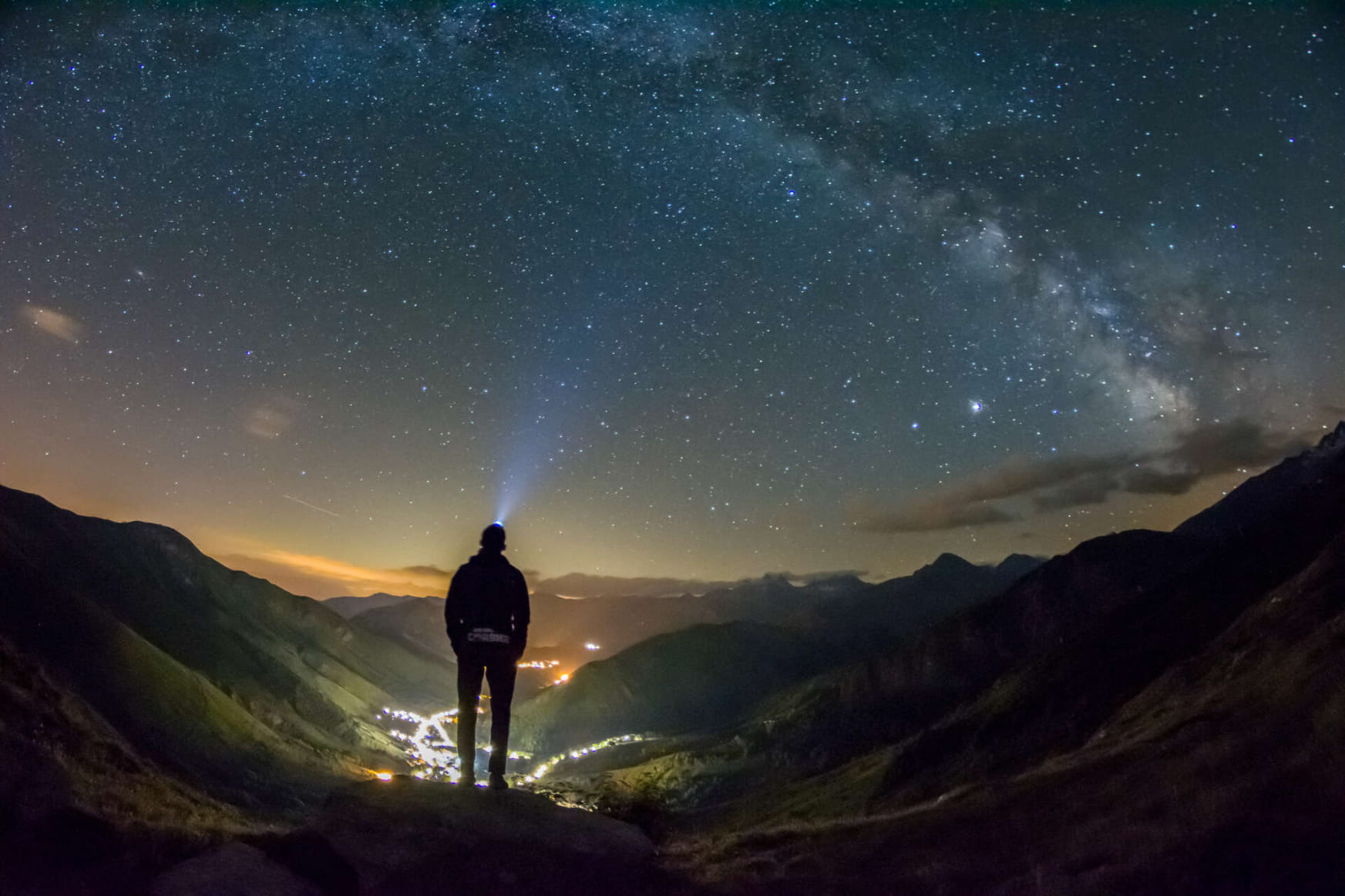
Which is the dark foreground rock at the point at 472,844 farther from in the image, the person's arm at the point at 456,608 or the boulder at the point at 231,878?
the person's arm at the point at 456,608

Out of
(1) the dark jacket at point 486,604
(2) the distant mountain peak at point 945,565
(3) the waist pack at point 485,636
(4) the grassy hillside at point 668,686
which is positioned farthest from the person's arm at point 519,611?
(2) the distant mountain peak at point 945,565

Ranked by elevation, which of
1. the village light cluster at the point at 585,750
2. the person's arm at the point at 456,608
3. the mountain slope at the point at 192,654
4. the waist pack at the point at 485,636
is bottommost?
the village light cluster at the point at 585,750

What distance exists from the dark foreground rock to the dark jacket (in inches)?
76.0

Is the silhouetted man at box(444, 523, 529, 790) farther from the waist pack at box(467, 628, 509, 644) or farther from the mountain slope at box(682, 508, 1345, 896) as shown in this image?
the mountain slope at box(682, 508, 1345, 896)

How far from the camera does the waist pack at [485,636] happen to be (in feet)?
29.8

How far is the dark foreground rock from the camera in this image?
6.02m

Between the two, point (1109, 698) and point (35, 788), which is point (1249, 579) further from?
point (35, 788)

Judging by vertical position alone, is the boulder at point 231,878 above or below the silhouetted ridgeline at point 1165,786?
below

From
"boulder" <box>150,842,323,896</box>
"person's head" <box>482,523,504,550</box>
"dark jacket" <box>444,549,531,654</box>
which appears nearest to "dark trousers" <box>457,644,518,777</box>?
"dark jacket" <box>444,549,531,654</box>

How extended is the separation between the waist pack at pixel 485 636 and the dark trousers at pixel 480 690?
59mm

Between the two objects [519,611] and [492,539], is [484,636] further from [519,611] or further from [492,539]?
[492,539]

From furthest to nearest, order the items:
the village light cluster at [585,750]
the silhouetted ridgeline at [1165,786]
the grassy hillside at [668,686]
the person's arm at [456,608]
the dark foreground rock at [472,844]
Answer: the grassy hillside at [668,686], the village light cluster at [585,750], the person's arm at [456,608], the dark foreground rock at [472,844], the silhouetted ridgeline at [1165,786]

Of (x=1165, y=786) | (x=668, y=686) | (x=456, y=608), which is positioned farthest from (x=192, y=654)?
(x=1165, y=786)

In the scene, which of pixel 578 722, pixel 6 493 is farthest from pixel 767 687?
pixel 6 493
